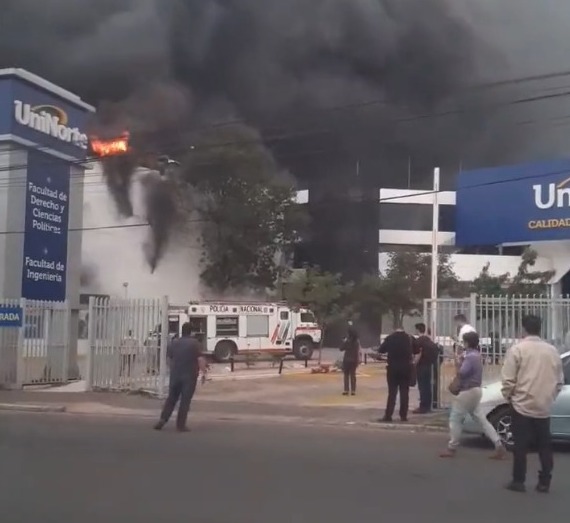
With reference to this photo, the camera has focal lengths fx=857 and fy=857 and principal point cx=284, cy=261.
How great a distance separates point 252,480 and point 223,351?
23920 mm

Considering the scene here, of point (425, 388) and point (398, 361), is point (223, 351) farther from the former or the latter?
point (398, 361)

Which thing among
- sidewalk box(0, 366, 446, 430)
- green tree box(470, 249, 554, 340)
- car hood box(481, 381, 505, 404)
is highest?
green tree box(470, 249, 554, 340)

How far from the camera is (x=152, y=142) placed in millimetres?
41219

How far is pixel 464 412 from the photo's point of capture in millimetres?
10328

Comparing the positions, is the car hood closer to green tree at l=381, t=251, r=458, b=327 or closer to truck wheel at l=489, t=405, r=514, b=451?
truck wheel at l=489, t=405, r=514, b=451

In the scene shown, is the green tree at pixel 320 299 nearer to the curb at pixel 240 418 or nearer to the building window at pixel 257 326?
the building window at pixel 257 326

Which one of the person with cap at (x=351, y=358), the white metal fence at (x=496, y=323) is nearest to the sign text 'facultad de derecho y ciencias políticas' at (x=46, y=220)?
the person with cap at (x=351, y=358)

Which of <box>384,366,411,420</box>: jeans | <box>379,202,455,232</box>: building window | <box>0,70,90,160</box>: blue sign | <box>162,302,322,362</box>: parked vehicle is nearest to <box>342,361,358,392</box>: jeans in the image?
<box>384,366,411,420</box>: jeans

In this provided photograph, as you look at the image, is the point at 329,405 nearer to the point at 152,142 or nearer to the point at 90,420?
the point at 90,420

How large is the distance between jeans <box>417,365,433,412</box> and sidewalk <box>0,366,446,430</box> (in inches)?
11.2

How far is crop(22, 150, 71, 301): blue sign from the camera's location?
77.5 feet

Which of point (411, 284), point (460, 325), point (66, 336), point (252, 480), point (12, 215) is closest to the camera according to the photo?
point (252, 480)

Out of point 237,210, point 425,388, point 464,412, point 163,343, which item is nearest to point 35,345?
point 163,343

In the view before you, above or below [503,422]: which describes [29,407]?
below
